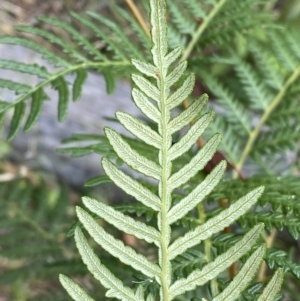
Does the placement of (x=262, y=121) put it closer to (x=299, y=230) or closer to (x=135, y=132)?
(x=299, y=230)

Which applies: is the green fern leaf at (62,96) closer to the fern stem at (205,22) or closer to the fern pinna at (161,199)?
the fern stem at (205,22)

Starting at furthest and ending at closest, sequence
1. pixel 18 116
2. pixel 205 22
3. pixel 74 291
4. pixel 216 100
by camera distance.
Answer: pixel 216 100 < pixel 205 22 < pixel 18 116 < pixel 74 291

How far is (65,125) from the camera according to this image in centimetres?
282

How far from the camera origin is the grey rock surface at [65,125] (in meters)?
2.80

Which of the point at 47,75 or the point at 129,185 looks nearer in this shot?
the point at 129,185

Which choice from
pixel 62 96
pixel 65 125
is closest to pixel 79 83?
pixel 62 96

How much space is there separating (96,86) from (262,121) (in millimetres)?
1796

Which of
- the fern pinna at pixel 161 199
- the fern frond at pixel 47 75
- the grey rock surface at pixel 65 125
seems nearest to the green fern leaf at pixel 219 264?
the fern pinna at pixel 161 199

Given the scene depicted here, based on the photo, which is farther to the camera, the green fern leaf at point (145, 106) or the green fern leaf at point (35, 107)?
the green fern leaf at point (35, 107)

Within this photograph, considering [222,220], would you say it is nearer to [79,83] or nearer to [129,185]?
[129,185]

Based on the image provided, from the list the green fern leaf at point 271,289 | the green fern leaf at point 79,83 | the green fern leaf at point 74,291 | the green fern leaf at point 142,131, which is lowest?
the green fern leaf at point 74,291

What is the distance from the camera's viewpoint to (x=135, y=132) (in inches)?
24.0

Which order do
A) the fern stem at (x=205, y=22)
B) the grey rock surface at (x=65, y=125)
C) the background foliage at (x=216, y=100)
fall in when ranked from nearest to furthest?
the background foliage at (x=216, y=100), the fern stem at (x=205, y=22), the grey rock surface at (x=65, y=125)

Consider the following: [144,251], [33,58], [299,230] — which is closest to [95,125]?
[33,58]
